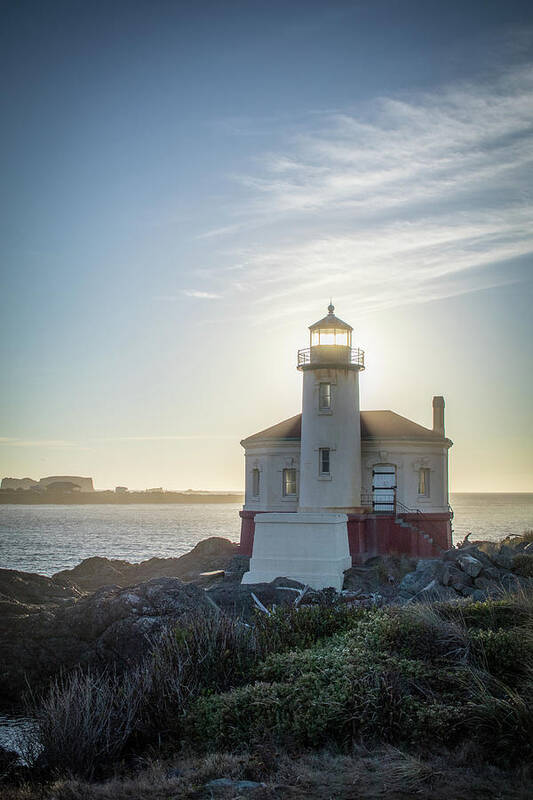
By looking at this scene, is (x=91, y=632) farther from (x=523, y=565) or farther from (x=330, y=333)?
(x=330, y=333)

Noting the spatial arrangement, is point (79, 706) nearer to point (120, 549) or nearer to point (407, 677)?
point (407, 677)

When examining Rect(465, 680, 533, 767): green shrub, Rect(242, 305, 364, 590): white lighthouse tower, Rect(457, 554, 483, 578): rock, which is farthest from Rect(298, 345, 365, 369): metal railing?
Rect(465, 680, 533, 767): green shrub

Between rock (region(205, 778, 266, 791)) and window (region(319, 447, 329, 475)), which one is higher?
window (region(319, 447, 329, 475))

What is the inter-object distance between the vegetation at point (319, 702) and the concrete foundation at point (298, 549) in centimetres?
1277

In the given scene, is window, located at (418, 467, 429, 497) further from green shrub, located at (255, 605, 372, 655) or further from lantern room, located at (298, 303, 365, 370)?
green shrub, located at (255, 605, 372, 655)

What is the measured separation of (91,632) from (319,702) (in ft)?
29.7

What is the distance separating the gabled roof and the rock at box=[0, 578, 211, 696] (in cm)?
1406

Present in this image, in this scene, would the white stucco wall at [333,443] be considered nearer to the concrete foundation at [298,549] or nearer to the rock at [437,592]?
the concrete foundation at [298,549]

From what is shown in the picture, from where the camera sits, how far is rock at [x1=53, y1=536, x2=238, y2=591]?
36.3 meters

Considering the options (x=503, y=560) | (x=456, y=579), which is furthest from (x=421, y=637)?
(x=503, y=560)

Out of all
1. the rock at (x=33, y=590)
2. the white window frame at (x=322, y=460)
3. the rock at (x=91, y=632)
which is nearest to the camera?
the rock at (x=91, y=632)

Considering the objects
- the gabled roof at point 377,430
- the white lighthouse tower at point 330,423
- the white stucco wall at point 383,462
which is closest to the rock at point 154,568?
the white stucco wall at point 383,462

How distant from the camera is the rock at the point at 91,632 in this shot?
599 inches

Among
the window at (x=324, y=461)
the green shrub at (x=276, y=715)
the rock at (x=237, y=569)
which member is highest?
the window at (x=324, y=461)
